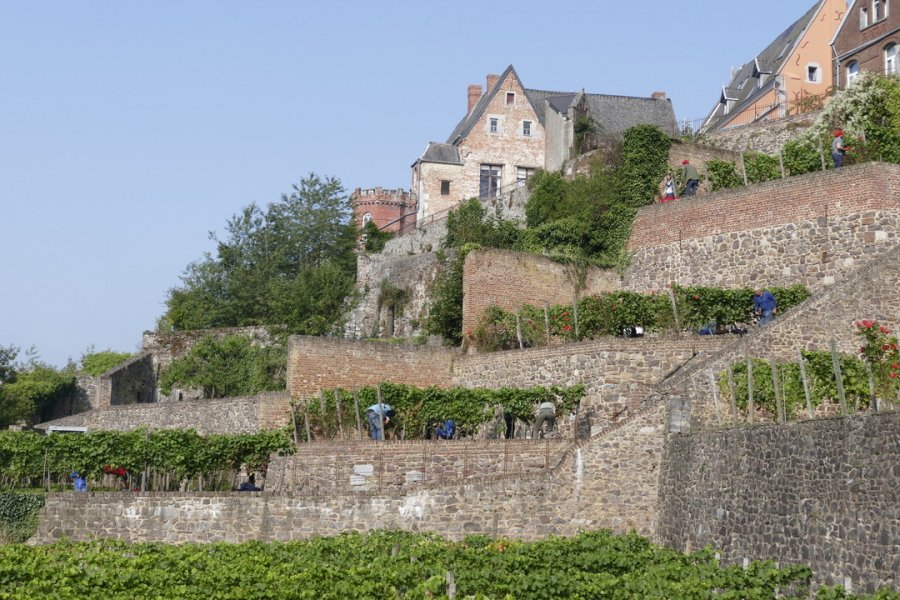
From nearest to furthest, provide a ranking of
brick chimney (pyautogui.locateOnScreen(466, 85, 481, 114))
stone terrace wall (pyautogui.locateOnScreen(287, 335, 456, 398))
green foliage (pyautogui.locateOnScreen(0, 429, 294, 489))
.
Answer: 1. green foliage (pyautogui.locateOnScreen(0, 429, 294, 489))
2. stone terrace wall (pyautogui.locateOnScreen(287, 335, 456, 398))
3. brick chimney (pyautogui.locateOnScreen(466, 85, 481, 114))

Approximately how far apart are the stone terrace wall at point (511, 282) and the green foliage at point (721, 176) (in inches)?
174

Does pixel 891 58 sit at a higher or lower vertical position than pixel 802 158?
higher

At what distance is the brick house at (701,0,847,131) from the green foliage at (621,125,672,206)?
1171 centimetres

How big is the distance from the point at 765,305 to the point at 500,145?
93.4ft

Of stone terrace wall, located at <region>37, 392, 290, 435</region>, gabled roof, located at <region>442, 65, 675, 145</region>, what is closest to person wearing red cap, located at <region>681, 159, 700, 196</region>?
stone terrace wall, located at <region>37, 392, 290, 435</region>

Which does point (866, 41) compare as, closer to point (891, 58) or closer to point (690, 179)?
point (891, 58)

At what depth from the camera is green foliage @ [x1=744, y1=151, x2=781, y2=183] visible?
38.9 metres

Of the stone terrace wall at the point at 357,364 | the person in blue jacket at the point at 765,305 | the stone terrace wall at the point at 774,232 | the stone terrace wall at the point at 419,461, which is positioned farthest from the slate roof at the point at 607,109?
the stone terrace wall at the point at 419,461

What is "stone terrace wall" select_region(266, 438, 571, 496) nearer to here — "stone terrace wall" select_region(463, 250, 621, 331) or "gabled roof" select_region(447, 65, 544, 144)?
"stone terrace wall" select_region(463, 250, 621, 331)

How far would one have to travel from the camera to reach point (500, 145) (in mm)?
59188

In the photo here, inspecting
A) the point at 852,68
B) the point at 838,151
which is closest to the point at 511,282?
the point at 838,151

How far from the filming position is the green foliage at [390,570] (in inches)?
774

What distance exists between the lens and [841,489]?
1938cm

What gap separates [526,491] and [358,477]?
175 inches
